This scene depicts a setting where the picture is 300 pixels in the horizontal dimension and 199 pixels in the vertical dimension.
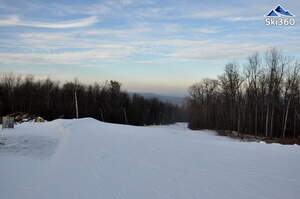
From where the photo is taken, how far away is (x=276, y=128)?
93.9ft

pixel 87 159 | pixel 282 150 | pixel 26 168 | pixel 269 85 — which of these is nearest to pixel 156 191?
pixel 87 159

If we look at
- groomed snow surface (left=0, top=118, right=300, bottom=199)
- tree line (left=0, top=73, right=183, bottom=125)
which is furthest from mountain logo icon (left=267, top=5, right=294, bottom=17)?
tree line (left=0, top=73, right=183, bottom=125)

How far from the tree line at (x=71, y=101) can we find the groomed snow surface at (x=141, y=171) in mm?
26039

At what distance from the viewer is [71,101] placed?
42.7 meters

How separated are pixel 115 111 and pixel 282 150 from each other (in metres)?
39.9

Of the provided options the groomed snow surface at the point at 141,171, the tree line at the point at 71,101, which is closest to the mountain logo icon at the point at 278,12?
the groomed snow surface at the point at 141,171

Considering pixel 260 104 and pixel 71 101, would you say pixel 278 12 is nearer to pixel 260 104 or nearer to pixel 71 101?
pixel 260 104

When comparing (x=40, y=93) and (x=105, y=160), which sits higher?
(x=40, y=93)

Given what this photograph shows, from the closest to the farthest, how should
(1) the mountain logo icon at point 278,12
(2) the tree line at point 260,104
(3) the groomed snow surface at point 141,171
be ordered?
(3) the groomed snow surface at point 141,171
(1) the mountain logo icon at point 278,12
(2) the tree line at point 260,104

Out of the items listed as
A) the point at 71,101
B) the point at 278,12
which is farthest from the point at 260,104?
the point at 71,101

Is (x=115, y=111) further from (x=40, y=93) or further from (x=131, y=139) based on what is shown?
(x=131, y=139)

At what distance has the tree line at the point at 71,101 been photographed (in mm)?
36625

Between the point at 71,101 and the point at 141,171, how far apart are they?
1581 inches

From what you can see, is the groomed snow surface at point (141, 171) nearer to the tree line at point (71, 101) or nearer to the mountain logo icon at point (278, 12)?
the mountain logo icon at point (278, 12)
